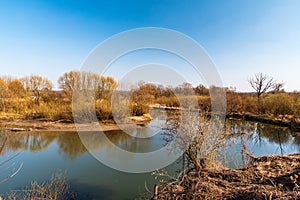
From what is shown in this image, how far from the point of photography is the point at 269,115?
18156 mm

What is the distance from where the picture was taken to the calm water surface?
218 inches

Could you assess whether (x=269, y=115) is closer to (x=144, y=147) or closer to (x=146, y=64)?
(x=144, y=147)

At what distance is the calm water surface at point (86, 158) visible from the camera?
5.53m

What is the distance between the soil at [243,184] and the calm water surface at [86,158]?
41.4 inches

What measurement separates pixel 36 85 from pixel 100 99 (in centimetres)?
1037

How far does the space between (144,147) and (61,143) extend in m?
4.89

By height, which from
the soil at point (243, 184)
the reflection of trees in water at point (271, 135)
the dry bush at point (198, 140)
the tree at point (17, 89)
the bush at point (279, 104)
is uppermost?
the tree at point (17, 89)

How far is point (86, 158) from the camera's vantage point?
8.18m

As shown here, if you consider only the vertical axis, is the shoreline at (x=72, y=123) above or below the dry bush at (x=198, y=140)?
below

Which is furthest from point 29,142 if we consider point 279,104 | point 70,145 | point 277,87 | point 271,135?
point 277,87

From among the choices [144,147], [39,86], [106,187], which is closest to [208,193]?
[106,187]

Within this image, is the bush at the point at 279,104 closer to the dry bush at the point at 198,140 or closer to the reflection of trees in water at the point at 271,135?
the reflection of trees in water at the point at 271,135

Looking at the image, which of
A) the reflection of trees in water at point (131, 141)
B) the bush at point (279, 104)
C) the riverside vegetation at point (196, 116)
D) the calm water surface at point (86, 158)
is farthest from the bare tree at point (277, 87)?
the reflection of trees in water at point (131, 141)

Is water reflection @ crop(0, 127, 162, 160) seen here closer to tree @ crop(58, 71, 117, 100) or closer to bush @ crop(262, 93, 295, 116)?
tree @ crop(58, 71, 117, 100)
